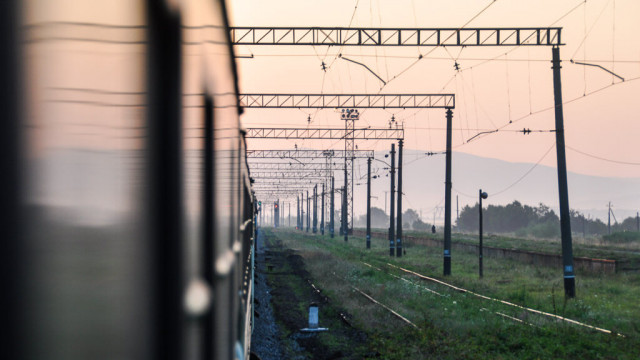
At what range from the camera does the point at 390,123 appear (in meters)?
42.3

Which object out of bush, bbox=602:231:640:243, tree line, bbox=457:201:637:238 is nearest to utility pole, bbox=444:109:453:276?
bush, bbox=602:231:640:243

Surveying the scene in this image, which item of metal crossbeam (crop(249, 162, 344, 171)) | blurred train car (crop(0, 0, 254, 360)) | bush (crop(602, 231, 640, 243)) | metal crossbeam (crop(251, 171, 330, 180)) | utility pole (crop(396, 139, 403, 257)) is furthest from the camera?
metal crossbeam (crop(251, 171, 330, 180))

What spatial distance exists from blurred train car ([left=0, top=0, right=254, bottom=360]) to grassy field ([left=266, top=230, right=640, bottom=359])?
35.5 feet

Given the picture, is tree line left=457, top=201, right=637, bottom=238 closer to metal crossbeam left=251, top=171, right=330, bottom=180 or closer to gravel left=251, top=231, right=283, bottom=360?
metal crossbeam left=251, top=171, right=330, bottom=180

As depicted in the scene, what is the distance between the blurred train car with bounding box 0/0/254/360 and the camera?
1.12 m

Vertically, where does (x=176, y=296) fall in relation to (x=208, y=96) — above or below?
below

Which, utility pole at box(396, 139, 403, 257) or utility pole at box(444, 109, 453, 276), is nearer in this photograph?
utility pole at box(444, 109, 453, 276)

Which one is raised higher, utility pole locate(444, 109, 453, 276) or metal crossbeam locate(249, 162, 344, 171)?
metal crossbeam locate(249, 162, 344, 171)

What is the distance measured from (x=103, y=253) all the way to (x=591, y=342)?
13257mm

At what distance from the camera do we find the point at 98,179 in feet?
4.49

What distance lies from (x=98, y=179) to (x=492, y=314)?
1639 cm

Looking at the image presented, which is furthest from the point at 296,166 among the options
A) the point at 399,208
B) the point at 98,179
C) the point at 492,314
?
the point at 98,179

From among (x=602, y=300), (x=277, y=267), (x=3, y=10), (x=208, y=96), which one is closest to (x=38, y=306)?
(x=3, y=10)

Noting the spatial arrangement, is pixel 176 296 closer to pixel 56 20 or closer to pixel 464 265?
pixel 56 20
